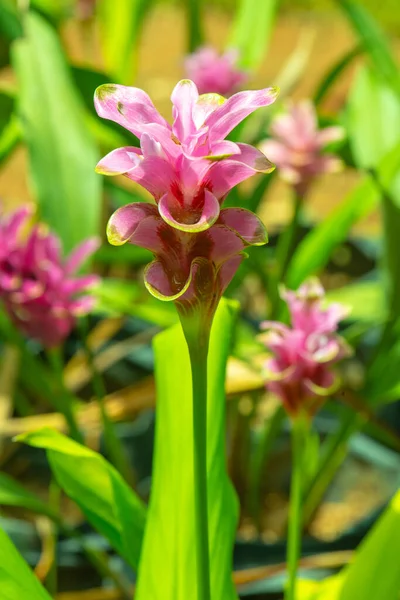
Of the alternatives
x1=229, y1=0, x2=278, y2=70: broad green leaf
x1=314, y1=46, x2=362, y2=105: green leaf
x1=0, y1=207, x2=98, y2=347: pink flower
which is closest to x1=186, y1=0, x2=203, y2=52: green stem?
x1=229, y1=0, x2=278, y2=70: broad green leaf

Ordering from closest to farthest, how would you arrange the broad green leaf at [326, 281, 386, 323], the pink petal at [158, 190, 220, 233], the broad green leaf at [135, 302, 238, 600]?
1. the pink petal at [158, 190, 220, 233]
2. the broad green leaf at [135, 302, 238, 600]
3. the broad green leaf at [326, 281, 386, 323]

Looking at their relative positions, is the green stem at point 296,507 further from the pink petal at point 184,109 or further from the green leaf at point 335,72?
the green leaf at point 335,72

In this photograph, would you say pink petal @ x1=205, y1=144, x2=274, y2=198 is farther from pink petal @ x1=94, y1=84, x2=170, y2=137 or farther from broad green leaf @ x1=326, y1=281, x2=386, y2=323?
broad green leaf @ x1=326, y1=281, x2=386, y2=323

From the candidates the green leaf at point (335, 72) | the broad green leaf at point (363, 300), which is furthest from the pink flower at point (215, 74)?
the broad green leaf at point (363, 300)

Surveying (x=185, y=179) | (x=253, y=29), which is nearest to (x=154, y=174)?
(x=185, y=179)

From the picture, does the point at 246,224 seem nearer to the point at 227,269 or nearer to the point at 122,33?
the point at 227,269

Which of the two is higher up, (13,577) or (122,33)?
(122,33)
